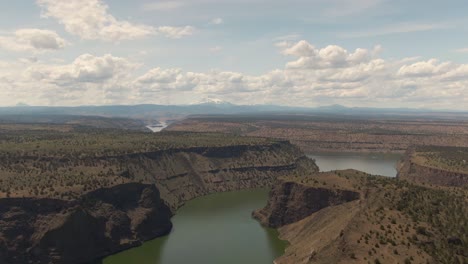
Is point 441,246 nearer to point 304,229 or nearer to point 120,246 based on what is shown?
point 304,229

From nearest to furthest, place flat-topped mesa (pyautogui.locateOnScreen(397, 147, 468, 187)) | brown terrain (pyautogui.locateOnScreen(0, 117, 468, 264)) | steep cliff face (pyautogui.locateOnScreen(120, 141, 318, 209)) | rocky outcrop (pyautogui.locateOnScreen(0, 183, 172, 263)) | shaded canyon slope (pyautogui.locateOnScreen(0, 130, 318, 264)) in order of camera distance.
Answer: brown terrain (pyautogui.locateOnScreen(0, 117, 468, 264))
rocky outcrop (pyautogui.locateOnScreen(0, 183, 172, 263))
shaded canyon slope (pyautogui.locateOnScreen(0, 130, 318, 264))
flat-topped mesa (pyautogui.locateOnScreen(397, 147, 468, 187))
steep cliff face (pyautogui.locateOnScreen(120, 141, 318, 209))

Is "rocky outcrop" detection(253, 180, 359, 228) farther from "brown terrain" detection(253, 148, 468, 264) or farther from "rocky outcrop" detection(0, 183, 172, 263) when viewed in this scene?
"rocky outcrop" detection(0, 183, 172, 263)

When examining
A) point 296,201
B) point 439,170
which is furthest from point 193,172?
point 439,170

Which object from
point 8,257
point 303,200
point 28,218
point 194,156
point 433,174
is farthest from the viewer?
point 194,156

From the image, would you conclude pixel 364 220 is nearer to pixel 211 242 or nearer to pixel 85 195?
pixel 211 242

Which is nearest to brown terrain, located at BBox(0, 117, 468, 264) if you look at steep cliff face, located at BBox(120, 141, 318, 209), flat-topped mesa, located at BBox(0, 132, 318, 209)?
flat-topped mesa, located at BBox(0, 132, 318, 209)

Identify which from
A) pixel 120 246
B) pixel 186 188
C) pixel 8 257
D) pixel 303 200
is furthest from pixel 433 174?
pixel 8 257
